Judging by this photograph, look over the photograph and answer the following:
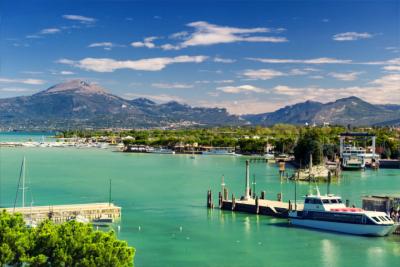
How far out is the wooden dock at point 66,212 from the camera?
36250mm

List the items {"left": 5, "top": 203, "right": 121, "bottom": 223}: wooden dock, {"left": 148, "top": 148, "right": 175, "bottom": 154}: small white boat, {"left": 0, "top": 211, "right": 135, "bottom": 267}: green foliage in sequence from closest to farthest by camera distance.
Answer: {"left": 0, "top": 211, "right": 135, "bottom": 267}: green foliage
{"left": 5, "top": 203, "right": 121, "bottom": 223}: wooden dock
{"left": 148, "top": 148, "right": 175, "bottom": 154}: small white boat

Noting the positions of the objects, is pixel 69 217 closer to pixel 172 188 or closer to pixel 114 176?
pixel 172 188

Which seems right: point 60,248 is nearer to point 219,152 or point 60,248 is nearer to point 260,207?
point 260,207

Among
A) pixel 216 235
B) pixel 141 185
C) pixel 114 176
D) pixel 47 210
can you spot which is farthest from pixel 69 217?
pixel 114 176

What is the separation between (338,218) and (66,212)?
16220 millimetres

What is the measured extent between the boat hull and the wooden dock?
1139 centimetres

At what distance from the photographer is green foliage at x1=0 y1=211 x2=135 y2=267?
1806 centimetres

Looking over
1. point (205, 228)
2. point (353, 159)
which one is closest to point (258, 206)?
point (205, 228)

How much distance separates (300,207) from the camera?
129 ft

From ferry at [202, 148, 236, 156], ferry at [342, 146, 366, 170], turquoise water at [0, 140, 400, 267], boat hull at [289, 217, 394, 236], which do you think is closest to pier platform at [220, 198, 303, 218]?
turquoise water at [0, 140, 400, 267]

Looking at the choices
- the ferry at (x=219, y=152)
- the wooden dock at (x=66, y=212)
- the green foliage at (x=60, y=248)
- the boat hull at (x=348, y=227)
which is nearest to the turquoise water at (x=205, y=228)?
the boat hull at (x=348, y=227)

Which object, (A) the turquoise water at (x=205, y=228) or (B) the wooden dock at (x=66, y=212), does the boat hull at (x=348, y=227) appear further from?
(B) the wooden dock at (x=66, y=212)

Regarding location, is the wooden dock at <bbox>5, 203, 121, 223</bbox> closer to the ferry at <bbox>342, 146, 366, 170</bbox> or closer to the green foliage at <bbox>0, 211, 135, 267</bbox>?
the green foliage at <bbox>0, 211, 135, 267</bbox>

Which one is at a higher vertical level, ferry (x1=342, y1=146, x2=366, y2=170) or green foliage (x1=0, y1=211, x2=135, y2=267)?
ferry (x1=342, y1=146, x2=366, y2=170)
